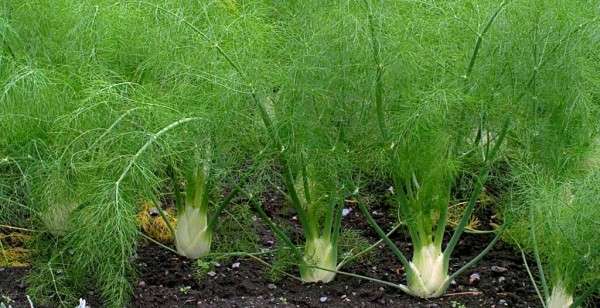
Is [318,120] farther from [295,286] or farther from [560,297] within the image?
[560,297]

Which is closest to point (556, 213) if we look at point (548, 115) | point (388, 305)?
point (548, 115)

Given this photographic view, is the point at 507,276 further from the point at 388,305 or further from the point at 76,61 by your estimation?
the point at 76,61

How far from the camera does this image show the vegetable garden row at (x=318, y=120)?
13.0 ft

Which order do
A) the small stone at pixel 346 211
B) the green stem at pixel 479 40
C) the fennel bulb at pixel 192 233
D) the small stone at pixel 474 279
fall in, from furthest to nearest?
the small stone at pixel 346 211
the fennel bulb at pixel 192 233
the small stone at pixel 474 279
the green stem at pixel 479 40

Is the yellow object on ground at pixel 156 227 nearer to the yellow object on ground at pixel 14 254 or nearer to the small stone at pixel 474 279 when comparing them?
the yellow object on ground at pixel 14 254

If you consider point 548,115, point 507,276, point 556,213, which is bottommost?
point 507,276

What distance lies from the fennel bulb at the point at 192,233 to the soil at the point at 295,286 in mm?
63

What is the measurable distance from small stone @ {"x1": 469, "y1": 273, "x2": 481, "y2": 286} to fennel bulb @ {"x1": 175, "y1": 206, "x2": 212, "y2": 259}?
1218mm

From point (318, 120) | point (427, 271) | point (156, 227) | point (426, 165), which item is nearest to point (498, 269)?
point (427, 271)

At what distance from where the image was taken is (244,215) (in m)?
4.84

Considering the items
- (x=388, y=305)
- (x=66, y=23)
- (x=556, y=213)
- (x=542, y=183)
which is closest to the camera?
(x=556, y=213)

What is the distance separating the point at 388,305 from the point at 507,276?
678 mm

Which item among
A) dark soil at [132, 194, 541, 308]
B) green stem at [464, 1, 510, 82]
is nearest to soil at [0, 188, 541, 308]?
dark soil at [132, 194, 541, 308]

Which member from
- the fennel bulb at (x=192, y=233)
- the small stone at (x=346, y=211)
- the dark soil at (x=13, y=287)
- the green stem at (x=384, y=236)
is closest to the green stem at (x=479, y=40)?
the green stem at (x=384, y=236)
